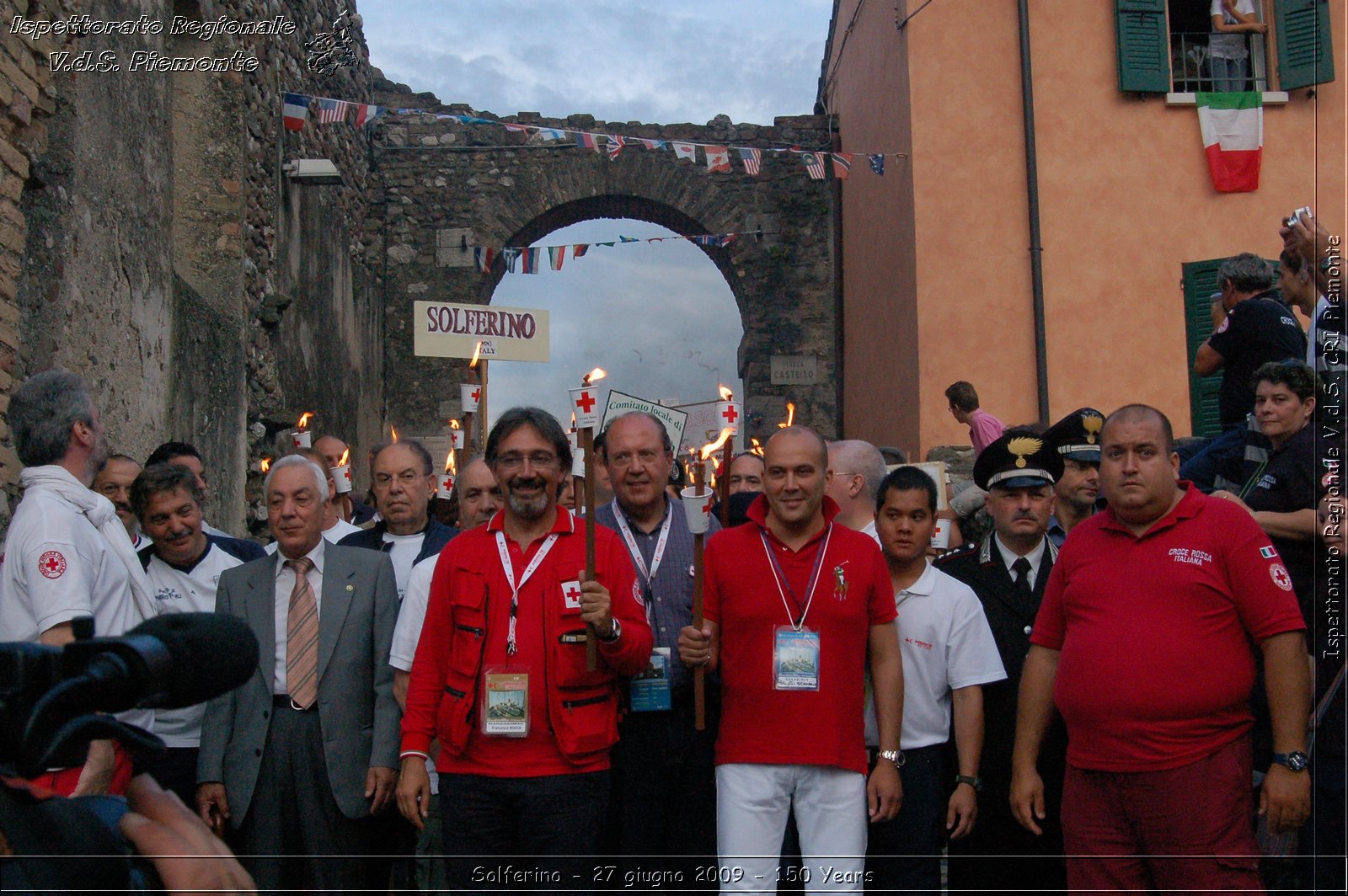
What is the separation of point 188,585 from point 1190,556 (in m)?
3.71

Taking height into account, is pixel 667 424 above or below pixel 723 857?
above

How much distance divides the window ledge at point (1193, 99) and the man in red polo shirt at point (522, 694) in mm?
9046

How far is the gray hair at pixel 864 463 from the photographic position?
16.6 feet

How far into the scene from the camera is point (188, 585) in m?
4.66

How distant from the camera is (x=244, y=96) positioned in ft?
31.5

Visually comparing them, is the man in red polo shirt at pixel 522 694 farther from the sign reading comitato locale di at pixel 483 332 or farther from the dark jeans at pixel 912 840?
the sign reading comitato locale di at pixel 483 332

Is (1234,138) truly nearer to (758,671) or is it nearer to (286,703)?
(758,671)

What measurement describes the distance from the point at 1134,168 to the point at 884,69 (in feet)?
9.82

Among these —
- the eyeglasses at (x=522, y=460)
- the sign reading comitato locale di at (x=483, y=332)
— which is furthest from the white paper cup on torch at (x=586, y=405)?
the sign reading comitato locale di at (x=483, y=332)

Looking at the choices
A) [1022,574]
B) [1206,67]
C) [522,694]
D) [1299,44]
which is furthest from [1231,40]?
[522,694]

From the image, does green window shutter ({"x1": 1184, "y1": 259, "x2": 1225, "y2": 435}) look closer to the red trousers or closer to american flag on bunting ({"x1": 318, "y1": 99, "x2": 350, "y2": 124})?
the red trousers

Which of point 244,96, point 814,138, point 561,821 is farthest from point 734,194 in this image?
point 561,821

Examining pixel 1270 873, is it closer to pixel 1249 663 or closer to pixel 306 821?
pixel 1249 663

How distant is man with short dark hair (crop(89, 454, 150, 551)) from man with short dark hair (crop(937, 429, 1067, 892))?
3.67 metres
